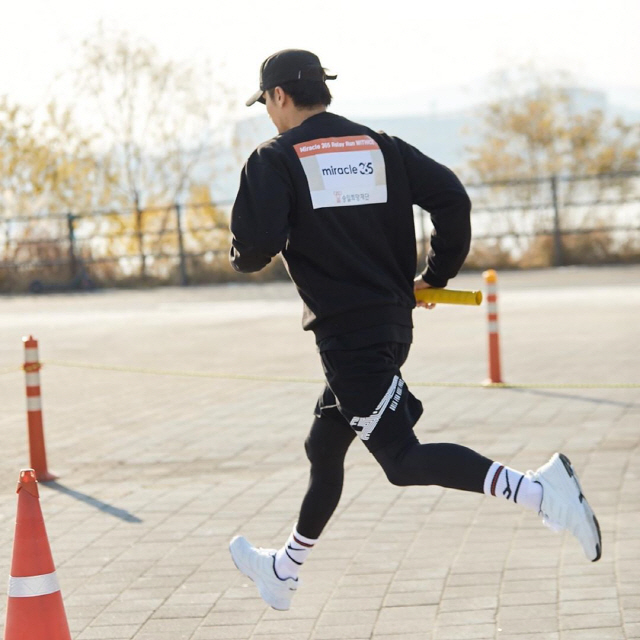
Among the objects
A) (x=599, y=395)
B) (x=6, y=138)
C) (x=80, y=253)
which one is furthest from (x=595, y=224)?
(x=599, y=395)

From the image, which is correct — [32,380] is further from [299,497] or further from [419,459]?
[419,459]

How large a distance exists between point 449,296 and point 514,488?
72 centimetres

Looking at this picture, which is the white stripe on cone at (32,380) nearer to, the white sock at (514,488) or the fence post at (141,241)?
the white sock at (514,488)

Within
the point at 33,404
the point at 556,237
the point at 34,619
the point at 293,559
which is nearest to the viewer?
the point at 34,619

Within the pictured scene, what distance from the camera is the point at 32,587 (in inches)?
153

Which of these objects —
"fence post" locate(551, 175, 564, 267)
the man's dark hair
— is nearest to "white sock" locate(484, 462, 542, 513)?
the man's dark hair

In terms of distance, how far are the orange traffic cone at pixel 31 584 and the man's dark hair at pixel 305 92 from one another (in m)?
1.47

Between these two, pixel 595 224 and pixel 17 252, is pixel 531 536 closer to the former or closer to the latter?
pixel 595 224

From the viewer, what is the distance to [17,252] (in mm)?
28938

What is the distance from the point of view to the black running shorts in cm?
411

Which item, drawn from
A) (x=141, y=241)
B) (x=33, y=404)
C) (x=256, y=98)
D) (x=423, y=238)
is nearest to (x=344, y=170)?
(x=256, y=98)

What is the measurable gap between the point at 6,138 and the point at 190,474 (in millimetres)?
23854

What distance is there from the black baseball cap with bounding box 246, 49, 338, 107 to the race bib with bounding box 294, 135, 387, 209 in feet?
0.78

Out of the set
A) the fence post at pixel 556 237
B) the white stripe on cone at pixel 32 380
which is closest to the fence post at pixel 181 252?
the fence post at pixel 556 237
